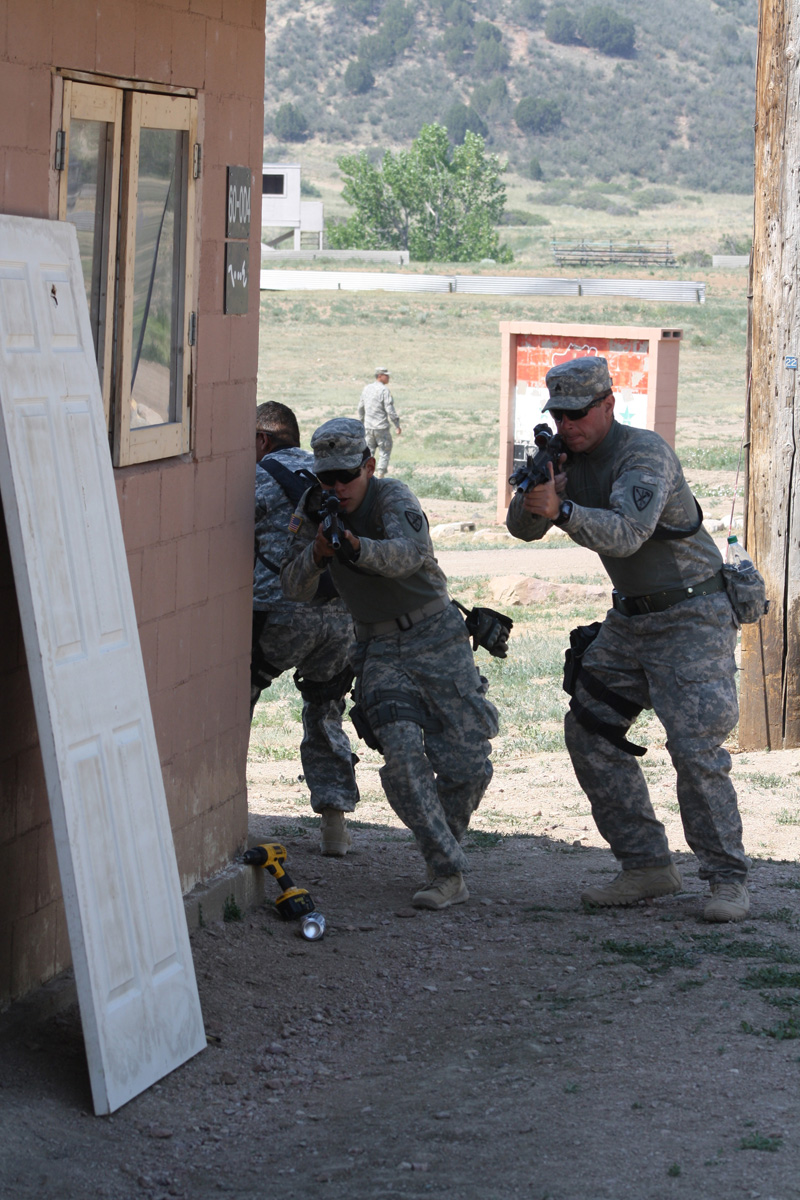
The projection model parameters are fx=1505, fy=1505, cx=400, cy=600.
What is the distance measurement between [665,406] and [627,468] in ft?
38.3

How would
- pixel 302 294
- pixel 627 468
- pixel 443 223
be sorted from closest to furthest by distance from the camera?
pixel 627 468, pixel 302 294, pixel 443 223

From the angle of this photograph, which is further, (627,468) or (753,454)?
(753,454)

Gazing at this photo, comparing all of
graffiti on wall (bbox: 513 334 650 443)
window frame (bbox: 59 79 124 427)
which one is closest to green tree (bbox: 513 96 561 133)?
graffiti on wall (bbox: 513 334 650 443)

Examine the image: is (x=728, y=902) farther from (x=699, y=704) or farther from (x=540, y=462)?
(x=540, y=462)

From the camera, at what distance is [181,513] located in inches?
192

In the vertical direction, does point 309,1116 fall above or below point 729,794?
below

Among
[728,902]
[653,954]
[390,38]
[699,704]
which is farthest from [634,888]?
[390,38]

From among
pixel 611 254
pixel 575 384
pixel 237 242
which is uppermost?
pixel 611 254

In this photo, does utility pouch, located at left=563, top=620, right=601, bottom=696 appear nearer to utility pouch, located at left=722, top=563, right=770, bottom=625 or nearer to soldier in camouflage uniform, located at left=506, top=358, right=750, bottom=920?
soldier in camouflage uniform, located at left=506, top=358, right=750, bottom=920

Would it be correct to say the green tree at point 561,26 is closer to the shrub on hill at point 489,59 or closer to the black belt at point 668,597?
the shrub on hill at point 489,59

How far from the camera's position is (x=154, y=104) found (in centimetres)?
456

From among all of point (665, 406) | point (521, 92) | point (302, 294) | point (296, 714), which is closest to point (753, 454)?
point (296, 714)

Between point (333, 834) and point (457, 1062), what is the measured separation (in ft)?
7.43

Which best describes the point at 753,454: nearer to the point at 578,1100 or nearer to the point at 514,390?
the point at 578,1100
